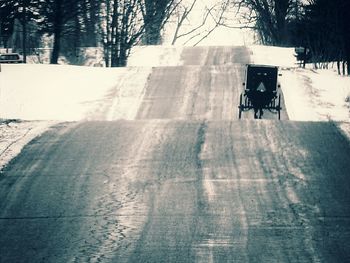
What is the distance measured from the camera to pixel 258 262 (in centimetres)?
937

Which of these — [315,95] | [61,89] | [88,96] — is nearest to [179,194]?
[88,96]

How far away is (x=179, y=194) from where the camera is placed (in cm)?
1261

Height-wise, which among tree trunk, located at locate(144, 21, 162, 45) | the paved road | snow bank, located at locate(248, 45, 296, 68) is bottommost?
the paved road

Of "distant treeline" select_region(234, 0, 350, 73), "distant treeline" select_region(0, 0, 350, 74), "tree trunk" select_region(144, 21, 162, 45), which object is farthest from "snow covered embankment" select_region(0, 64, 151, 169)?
"tree trunk" select_region(144, 21, 162, 45)

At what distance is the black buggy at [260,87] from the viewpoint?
922 inches

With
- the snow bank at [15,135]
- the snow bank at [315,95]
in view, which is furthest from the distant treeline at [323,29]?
the snow bank at [15,135]

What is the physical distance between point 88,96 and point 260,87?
8201 mm

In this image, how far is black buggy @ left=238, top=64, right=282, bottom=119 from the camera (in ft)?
76.8

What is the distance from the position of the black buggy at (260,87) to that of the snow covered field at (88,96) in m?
1.38

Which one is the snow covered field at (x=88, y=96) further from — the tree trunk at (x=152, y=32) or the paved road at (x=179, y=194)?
the tree trunk at (x=152, y=32)

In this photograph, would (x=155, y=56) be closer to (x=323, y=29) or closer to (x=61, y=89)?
(x=323, y=29)

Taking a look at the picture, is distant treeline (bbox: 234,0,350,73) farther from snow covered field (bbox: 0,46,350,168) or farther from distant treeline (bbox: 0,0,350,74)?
snow covered field (bbox: 0,46,350,168)

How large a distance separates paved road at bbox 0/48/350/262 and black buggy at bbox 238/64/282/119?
442cm

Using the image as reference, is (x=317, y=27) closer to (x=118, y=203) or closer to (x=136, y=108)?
(x=136, y=108)
